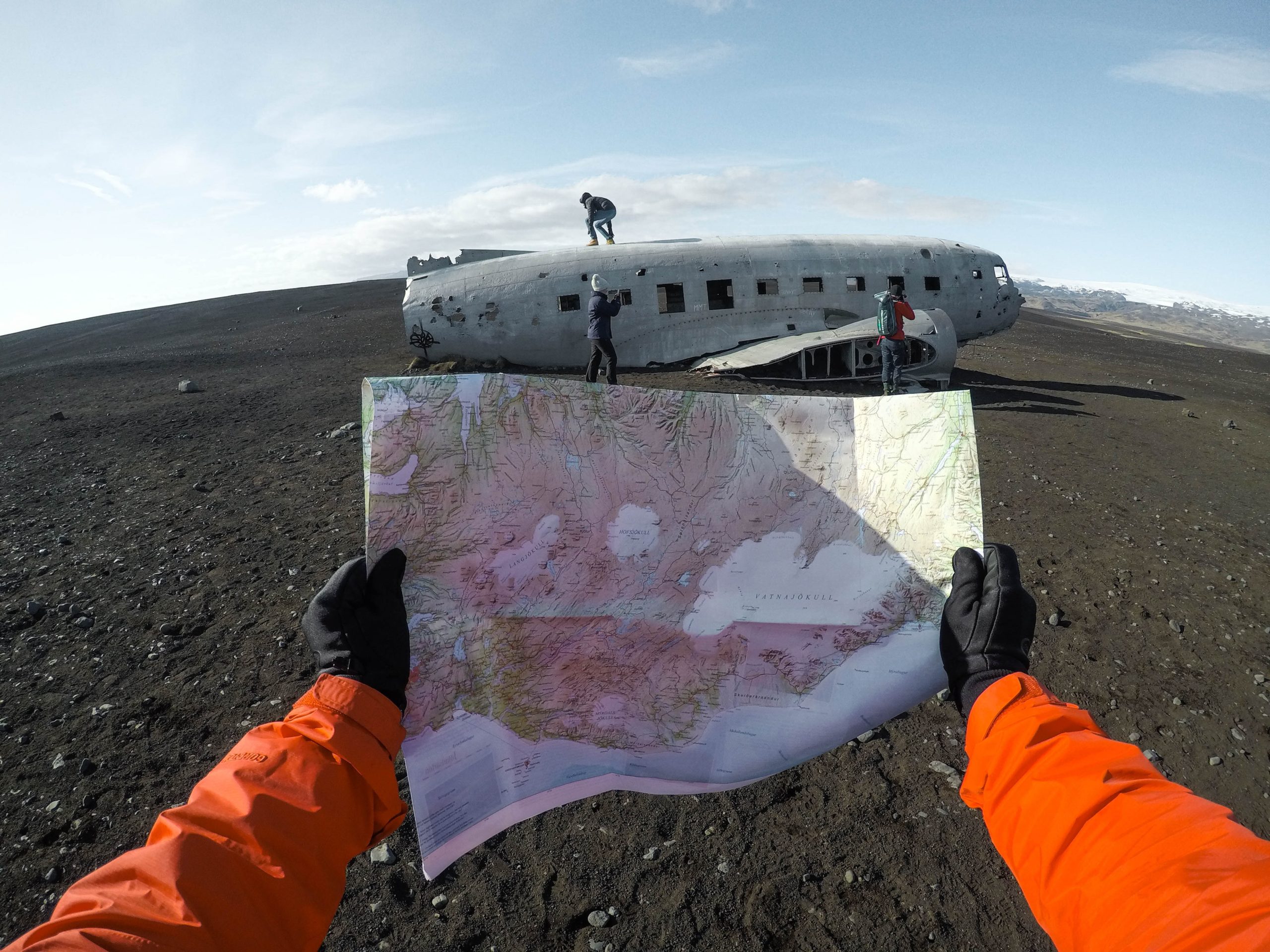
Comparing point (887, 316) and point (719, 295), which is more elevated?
point (719, 295)

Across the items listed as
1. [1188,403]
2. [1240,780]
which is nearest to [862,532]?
[1240,780]

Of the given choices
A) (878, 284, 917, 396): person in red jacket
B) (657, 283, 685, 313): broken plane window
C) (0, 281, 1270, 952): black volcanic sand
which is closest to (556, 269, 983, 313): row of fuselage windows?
(657, 283, 685, 313): broken plane window

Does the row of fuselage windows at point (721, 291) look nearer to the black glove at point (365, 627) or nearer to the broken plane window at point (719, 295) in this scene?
the broken plane window at point (719, 295)

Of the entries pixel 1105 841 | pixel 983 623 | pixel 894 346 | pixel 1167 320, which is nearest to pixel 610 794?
pixel 983 623

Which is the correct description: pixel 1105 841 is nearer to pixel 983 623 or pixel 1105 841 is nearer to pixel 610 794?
pixel 983 623

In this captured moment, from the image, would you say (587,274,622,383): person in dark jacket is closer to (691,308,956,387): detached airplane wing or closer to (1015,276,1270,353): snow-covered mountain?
(691,308,956,387): detached airplane wing

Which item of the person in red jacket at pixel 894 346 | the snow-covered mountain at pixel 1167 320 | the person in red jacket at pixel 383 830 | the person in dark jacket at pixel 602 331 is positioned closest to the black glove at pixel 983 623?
the person in red jacket at pixel 383 830
